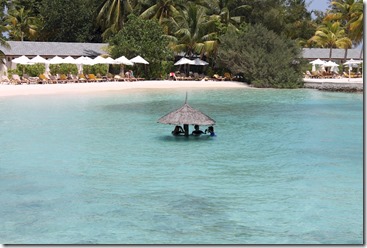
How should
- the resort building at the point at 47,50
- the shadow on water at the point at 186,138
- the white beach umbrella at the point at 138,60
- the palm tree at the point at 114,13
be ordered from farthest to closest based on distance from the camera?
the palm tree at the point at 114,13 < the resort building at the point at 47,50 < the white beach umbrella at the point at 138,60 < the shadow on water at the point at 186,138

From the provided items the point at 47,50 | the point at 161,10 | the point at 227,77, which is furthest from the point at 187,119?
the point at 161,10

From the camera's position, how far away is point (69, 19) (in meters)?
66.2

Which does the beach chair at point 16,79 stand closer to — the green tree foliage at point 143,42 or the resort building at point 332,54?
the green tree foliage at point 143,42

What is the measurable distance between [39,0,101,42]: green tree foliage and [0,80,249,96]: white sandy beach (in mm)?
19552

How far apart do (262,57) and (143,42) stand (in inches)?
448

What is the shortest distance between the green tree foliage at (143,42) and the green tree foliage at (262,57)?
5624mm

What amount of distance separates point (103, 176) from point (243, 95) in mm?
27348

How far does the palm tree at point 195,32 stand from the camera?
5394 cm

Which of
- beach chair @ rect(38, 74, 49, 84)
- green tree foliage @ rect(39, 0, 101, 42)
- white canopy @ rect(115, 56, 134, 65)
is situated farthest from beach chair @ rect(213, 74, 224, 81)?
green tree foliage @ rect(39, 0, 101, 42)

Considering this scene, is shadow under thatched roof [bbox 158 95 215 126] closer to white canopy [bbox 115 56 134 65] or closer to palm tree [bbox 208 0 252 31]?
white canopy [bbox 115 56 134 65]

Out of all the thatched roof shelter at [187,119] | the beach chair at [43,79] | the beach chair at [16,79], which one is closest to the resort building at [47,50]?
the beach chair at [16,79]

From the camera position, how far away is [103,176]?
15.1 meters

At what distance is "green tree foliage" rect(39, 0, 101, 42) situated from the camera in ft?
215

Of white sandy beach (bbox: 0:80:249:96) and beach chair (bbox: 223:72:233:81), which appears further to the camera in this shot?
beach chair (bbox: 223:72:233:81)
